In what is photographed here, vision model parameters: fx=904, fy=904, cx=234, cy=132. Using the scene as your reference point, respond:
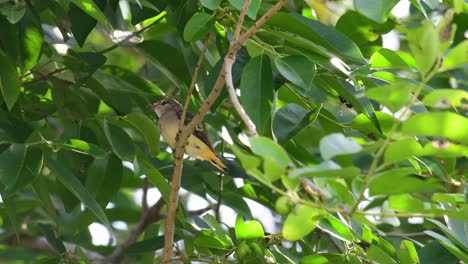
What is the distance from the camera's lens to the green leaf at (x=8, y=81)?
12.3 feet

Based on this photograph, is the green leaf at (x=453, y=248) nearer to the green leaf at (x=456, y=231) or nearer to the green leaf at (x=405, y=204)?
the green leaf at (x=456, y=231)

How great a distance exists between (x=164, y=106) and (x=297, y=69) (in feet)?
6.66

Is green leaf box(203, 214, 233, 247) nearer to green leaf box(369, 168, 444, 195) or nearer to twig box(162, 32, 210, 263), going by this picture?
twig box(162, 32, 210, 263)

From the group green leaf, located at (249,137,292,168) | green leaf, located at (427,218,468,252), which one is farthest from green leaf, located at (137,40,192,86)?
green leaf, located at (249,137,292,168)

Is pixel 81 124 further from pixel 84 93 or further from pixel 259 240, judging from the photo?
pixel 259 240

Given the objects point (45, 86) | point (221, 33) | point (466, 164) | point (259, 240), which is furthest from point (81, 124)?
point (466, 164)

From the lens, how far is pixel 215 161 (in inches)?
190

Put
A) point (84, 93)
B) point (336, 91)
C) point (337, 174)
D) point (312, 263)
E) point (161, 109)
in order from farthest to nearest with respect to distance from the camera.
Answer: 1. point (161, 109)
2. point (84, 93)
3. point (336, 91)
4. point (312, 263)
5. point (337, 174)

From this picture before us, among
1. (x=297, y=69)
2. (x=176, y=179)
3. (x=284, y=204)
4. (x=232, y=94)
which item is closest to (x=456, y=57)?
(x=284, y=204)

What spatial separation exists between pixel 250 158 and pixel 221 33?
6.57 feet

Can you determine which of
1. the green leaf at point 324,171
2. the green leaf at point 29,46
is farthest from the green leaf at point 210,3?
the green leaf at point 324,171

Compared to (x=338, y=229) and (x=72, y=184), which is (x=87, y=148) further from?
(x=338, y=229)

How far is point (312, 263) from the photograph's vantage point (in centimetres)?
365

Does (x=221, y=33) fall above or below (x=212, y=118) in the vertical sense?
above
